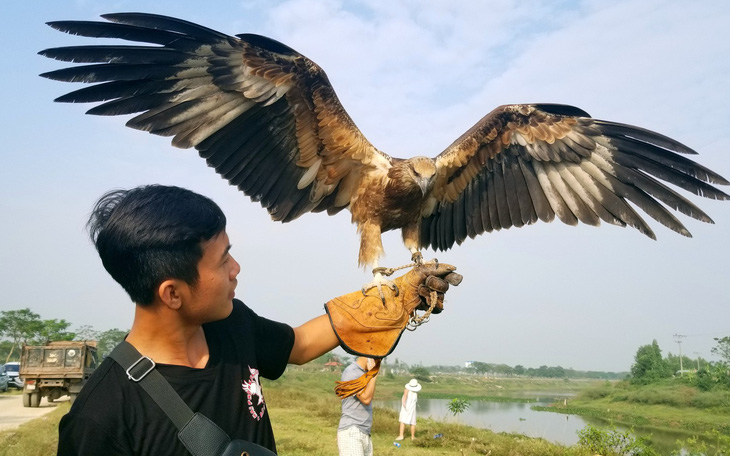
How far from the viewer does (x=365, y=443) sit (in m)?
5.29

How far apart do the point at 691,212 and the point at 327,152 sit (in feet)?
9.04

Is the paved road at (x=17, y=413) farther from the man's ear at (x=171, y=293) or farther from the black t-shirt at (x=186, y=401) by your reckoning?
the man's ear at (x=171, y=293)

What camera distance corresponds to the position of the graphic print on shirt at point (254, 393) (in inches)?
63.5

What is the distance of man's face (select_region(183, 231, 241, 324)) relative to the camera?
151 cm

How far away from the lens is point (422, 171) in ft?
13.9

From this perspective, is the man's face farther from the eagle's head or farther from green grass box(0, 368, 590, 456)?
green grass box(0, 368, 590, 456)

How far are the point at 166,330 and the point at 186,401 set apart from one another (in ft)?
0.71

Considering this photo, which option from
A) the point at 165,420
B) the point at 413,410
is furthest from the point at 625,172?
the point at 413,410

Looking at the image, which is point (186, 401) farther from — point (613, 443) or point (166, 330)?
point (613, 443)

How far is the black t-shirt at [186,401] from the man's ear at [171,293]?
0.57ft

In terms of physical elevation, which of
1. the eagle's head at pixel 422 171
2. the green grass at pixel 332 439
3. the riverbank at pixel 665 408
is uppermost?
the eagle's head at pixel 422 171

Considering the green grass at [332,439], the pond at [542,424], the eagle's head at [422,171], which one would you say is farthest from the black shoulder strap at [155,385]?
the pond at [542,424]

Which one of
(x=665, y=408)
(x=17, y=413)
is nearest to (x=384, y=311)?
(x=17, y=413)

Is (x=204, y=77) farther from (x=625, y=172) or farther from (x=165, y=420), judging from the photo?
(x=625, y=172)
